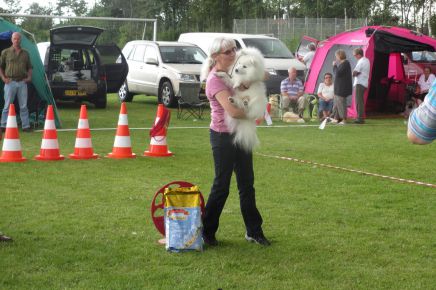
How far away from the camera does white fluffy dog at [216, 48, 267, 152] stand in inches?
258

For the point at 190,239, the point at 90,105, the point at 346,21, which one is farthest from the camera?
the point at 346,21

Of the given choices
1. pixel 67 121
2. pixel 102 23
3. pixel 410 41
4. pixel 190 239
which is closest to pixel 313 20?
pixel 102 23

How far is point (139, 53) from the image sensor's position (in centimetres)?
2469

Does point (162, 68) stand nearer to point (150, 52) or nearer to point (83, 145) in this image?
point (150, 52)

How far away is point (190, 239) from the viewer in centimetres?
666

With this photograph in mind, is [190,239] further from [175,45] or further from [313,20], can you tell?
[313,20]

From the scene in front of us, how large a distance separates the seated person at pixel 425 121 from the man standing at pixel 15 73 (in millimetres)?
13327

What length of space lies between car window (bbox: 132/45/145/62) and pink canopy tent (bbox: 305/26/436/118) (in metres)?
5.43

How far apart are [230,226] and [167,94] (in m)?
15.6

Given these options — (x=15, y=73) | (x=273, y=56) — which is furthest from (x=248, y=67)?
(x=273, y=56)

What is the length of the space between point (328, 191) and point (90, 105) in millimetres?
15218

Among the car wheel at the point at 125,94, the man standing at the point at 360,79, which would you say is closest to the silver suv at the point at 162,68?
the car wheel at the point at 125,94

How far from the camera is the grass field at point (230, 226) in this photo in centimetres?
595

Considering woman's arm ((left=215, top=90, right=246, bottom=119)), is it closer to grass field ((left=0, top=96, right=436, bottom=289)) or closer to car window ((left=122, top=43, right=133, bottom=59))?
grass field ((left=0, top=96, right=436, bottom=289))
